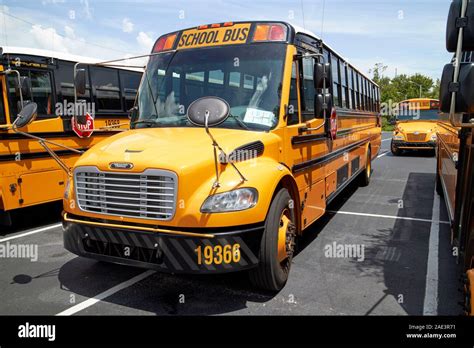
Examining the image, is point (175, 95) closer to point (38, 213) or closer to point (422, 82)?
point (38, 213)

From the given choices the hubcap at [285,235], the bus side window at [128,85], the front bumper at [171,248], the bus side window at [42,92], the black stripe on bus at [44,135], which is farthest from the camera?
the bus side window at [128,85]

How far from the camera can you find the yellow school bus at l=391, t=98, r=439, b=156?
17.7m

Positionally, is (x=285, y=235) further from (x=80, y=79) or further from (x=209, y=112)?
(x=80, y=79)

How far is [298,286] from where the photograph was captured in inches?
165

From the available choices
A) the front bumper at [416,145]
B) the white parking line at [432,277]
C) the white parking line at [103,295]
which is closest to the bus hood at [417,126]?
the front bumper at [416,145]

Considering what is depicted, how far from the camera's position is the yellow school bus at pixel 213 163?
132 inches

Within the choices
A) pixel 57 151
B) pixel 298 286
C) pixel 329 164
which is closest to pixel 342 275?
pixel 298 286

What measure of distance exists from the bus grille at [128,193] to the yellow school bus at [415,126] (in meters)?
16.0

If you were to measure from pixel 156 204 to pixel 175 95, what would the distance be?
1.58m

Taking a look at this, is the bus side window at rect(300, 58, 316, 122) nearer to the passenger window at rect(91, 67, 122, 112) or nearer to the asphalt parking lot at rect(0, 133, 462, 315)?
the asphalt parking lot at rect(0, 133, 462, 315)

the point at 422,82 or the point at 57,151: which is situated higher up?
the point at 422,82

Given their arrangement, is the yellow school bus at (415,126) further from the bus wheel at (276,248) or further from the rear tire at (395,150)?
the bus wheel at (276,248)

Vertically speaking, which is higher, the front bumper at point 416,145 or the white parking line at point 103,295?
the front bumper at point 416,145
